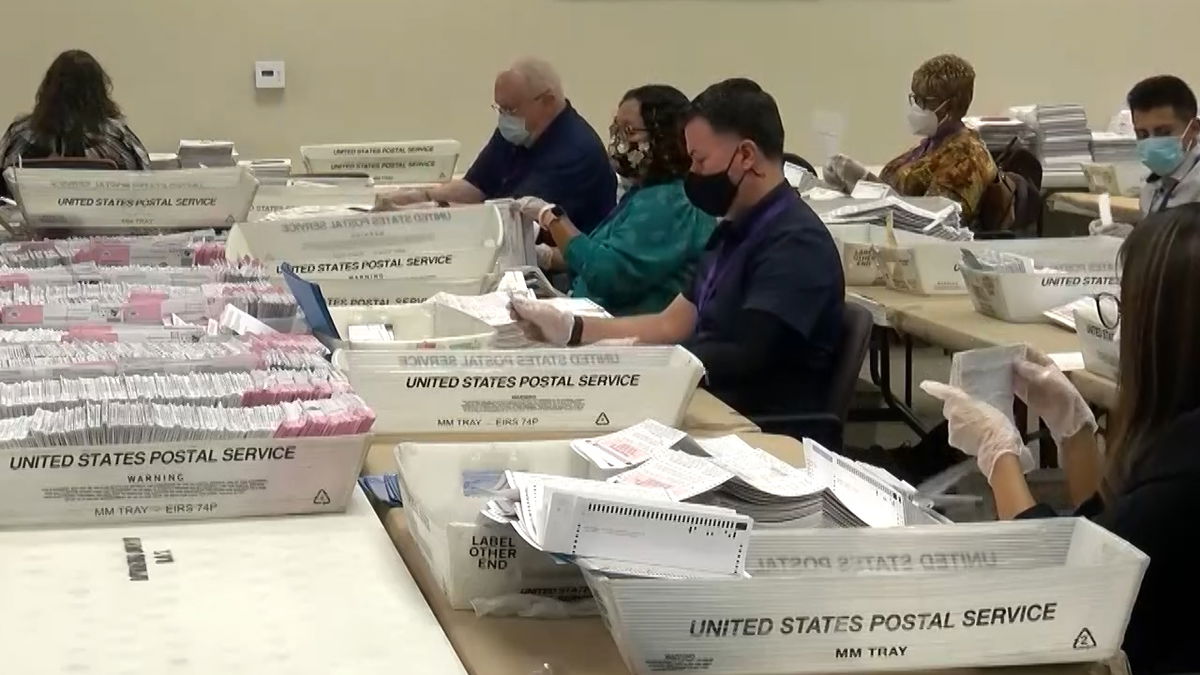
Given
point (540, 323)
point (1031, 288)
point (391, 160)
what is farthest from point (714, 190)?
point (391, 160)

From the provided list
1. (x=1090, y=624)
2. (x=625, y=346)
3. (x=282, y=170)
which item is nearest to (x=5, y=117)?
(x=282, y=170)

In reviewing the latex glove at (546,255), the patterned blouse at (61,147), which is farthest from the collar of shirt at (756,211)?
the patterned blouse at (61,147)

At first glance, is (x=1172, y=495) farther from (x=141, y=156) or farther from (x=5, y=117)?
(x=5, y=117)

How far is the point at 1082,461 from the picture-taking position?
207 cm

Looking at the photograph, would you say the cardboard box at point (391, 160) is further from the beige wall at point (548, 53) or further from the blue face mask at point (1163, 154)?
the blue face mask at point (1163, 154)

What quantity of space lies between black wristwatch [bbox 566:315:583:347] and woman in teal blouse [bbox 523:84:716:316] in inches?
29.1

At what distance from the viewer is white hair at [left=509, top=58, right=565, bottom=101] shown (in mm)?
4434

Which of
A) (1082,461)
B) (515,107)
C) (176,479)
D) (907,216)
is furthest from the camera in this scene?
(515,107)

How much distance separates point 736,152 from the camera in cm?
288

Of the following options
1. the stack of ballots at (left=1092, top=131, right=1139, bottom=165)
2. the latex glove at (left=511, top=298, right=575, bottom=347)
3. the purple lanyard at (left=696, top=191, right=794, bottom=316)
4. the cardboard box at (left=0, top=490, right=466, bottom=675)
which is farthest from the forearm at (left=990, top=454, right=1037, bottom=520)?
the stack of ballots at (left=1092, top=131, right=1139, bottom=165)

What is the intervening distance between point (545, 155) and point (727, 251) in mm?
1646

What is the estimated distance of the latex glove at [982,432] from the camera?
6.12 feet

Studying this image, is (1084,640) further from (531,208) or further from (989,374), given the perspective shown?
(531,208)

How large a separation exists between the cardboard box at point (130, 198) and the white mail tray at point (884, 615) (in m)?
2.46
